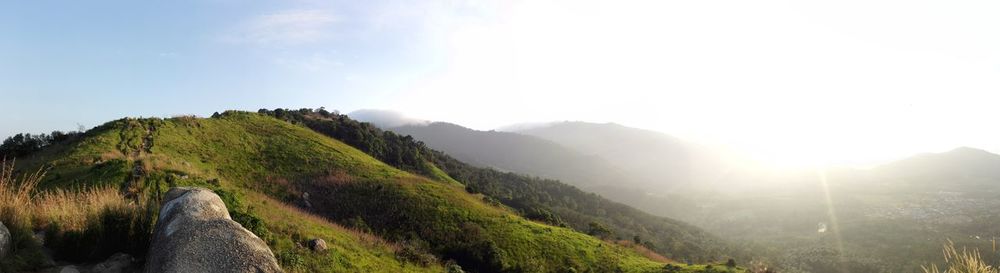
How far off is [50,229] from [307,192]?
3593 cm

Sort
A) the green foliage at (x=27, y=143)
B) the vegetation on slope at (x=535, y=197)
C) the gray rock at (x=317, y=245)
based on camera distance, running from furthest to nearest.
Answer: the vegetation on slope at (x=535, y=197) < the green foliage at (x=27, y=143) < the gray rock at (x=317, y=245)

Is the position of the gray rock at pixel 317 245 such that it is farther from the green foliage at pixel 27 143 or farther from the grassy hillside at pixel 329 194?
the green foliage at pixel 27 143

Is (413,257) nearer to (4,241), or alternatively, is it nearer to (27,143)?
(4,241)

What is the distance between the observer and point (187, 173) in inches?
1195

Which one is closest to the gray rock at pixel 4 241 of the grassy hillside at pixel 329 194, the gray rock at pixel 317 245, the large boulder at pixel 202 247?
the large boulder at pixel 202 247

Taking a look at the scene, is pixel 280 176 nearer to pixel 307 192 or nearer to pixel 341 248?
pixel 307 192

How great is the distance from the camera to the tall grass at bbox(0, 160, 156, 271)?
10.7 metres

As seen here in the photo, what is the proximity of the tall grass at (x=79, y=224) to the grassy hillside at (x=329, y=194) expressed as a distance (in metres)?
8.12

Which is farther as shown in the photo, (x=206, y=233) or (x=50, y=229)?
(x=50, y=229)

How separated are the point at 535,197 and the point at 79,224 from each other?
14019 cm

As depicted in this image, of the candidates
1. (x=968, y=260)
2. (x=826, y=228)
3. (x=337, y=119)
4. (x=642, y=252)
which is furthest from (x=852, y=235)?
(x=968, y=260)

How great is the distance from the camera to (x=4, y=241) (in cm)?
950

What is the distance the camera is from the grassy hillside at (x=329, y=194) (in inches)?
1027

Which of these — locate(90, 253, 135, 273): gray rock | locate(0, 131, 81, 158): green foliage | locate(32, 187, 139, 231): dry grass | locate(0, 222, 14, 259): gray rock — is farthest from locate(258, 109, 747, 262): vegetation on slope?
locate(0, 222, 14, 259): gray rock
